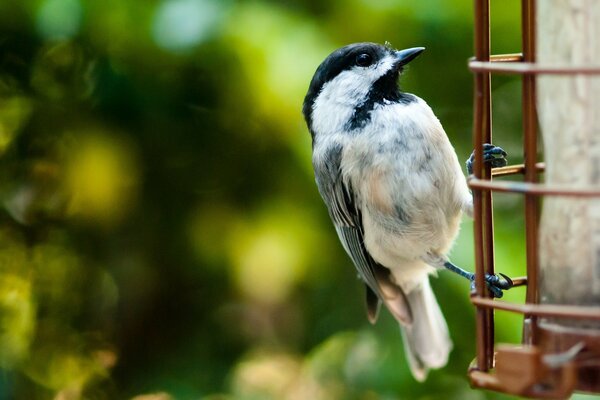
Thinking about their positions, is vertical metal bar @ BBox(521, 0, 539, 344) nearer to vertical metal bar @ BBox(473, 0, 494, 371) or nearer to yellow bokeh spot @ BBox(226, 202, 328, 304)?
vertical metal bar @ BBox(473, 0, 494, 371)

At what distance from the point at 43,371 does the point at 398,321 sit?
4.21 feet

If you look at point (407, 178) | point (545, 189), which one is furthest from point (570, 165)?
point (407, 178)

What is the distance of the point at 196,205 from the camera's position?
3.32m

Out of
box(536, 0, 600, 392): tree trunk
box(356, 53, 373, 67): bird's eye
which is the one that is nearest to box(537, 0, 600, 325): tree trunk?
box(536, 0, 600, 392): tree trunk

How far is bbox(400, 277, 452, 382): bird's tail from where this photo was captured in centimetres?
308

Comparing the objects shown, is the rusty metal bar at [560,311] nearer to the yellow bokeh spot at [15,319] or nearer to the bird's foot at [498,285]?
the bird's foot at [498,285]

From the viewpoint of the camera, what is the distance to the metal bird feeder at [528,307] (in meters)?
1.78

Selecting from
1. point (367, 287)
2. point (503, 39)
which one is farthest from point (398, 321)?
point (503, 39)

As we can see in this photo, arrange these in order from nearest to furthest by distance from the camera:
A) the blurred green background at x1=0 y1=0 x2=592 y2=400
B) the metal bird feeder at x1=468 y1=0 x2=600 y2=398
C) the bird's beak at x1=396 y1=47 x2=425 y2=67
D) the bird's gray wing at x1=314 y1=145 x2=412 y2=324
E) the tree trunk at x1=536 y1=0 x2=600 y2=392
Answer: the metal bird feeder at x1=468 y1=0 x2=600 y2=398 < the tree trunk at x1=536 y1=0 x2=600 y2=392 < the bird's beak at x1=396 y1=47 x2=425 y2=67 < the blurred green background at x1=0 y1=0 x2=592 y2=400 < the bird's gray wing at x1=314 y1=145 x2=412 y2=324

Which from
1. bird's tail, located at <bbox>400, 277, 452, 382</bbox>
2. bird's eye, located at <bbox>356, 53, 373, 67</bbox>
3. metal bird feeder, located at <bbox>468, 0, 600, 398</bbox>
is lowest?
A: bird's tail, located at <bbox>400, 277, 452, 382</bbox>

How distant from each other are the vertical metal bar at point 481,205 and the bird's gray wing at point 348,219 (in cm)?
85

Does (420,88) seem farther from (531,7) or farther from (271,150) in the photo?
(531,7)

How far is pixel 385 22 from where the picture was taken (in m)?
2.99

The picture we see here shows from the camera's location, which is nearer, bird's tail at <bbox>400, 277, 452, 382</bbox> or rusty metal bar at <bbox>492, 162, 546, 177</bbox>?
rusty metal bar at <bbox>492, 162, 546, 177</bbox>
